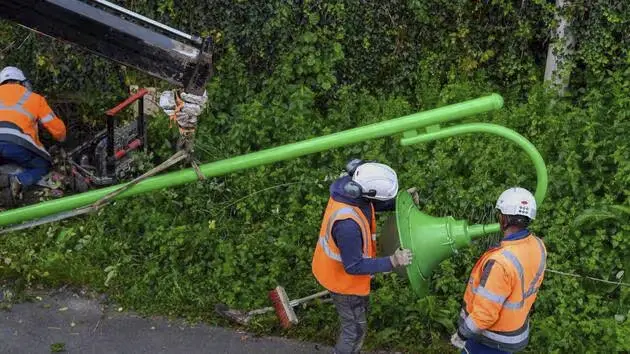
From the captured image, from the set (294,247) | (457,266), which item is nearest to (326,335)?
(294,247)

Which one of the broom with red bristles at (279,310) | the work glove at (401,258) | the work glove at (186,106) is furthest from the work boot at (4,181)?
the work glove at (401,258)

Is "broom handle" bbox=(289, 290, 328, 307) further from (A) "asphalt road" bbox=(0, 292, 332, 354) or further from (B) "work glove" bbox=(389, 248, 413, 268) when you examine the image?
(B) "work glove" bbox=(389, 248, 413, 268)

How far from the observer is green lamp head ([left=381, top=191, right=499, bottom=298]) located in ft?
13.8

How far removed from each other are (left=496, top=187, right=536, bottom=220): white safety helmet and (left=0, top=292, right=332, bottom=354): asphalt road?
77.3 inches

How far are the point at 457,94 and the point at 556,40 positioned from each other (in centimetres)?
105

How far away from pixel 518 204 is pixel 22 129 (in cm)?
445

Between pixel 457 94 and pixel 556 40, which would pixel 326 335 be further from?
pixel 556 40

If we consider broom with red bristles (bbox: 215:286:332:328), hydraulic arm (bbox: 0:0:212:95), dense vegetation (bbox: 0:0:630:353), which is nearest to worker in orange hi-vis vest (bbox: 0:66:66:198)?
dense vegetation (bbox: 0:0:630:353)

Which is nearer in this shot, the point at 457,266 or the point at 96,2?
the point at 96,2

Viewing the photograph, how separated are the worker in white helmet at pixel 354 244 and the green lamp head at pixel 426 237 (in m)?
0.13

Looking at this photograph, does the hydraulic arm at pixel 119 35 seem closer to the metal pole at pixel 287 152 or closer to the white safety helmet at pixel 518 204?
the metal pole at pixel 287 152

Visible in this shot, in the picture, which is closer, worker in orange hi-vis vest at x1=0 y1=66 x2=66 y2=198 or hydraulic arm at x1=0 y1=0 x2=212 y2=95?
hydraulic arm at x1=0 y1=0 x2=212 y2=95

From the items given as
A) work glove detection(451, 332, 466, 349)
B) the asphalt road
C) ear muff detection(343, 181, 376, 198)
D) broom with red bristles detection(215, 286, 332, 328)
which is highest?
ear muff detection(343, 181, 376, 198)

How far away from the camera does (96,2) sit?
12.7 feet
